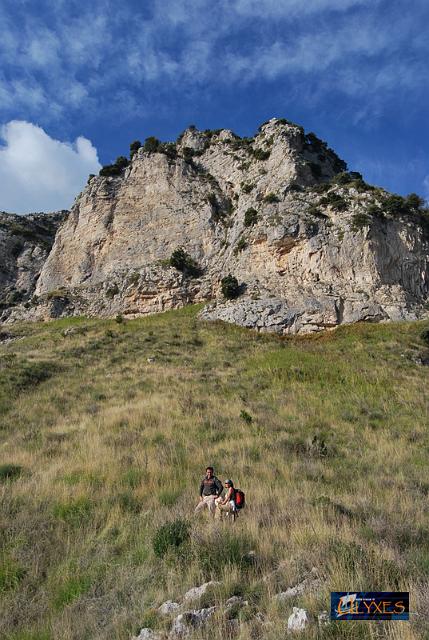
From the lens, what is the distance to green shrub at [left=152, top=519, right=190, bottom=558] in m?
4.88

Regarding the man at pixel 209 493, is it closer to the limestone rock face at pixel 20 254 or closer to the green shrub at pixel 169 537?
the green shrub at pixel 169 537

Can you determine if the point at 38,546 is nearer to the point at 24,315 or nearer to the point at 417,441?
the point at 417,441

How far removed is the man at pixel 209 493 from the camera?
6.47 meters

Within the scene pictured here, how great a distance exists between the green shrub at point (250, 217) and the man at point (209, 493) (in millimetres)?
30364

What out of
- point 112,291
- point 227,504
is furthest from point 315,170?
point 227,504

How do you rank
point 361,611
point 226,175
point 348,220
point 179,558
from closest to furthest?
point 361,611
point 179,558
point 348,220
point 226,175

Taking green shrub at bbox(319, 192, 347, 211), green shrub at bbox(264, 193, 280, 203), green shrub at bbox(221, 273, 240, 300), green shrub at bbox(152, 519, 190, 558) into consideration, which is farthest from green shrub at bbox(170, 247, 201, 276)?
green shrub at bbox(152, 519, 190, 558)

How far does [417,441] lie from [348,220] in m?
23.5

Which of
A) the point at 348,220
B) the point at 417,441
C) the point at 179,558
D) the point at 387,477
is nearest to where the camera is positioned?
the point at 179,558

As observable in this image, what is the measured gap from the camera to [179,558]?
4637 mm

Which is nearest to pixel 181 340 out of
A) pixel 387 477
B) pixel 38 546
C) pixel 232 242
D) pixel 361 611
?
pixel 232 242

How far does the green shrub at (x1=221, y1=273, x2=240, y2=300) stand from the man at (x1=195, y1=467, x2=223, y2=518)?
82.5ft

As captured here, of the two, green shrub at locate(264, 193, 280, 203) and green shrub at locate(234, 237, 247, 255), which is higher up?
green shrub at locate(264, 193, 280, 203)

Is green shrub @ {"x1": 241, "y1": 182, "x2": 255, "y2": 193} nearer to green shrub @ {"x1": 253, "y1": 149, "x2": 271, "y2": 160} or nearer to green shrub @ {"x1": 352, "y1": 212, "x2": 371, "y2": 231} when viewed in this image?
green shrub @ {"x1": 253, "y1": 149, "x2": 271, "y2": 160}
